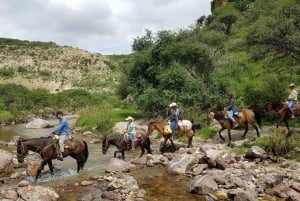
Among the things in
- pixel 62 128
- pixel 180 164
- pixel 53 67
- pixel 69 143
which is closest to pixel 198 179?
pixel 180 164

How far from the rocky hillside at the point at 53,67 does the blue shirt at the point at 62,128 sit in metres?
80.1

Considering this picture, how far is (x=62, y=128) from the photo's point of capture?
56.1ft

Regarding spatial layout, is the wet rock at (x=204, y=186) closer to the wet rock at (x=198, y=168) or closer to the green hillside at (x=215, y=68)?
the wet rock at (x=198, y=168)

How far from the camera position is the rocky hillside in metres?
105

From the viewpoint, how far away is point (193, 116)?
2917 cm

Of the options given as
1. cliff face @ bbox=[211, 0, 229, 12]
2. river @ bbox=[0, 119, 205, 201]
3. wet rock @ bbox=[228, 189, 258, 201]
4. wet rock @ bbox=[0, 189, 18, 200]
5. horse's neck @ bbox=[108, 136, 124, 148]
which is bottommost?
river @ bbox=[0, 119, 205, 201]

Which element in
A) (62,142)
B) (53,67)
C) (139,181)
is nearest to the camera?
(139,181)

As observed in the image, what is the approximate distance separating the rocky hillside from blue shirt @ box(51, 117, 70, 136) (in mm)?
80065

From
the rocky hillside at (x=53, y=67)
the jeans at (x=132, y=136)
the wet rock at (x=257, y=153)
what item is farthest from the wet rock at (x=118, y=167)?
the rocky hillside at (x=53, y=67)

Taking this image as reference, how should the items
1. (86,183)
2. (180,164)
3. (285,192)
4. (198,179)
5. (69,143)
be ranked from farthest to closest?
(180,164)
(69,143)
(86,183)
(198,179)
(285,192)

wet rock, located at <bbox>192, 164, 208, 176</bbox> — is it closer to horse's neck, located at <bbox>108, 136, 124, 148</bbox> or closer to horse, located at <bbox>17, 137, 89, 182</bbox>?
horse's neck, located at <bbox>108, 136, 124, 148</bbox>

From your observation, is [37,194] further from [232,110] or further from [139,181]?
[232,110]

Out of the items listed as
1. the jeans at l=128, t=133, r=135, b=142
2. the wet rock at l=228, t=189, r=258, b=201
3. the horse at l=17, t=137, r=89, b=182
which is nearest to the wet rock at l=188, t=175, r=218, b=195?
the wet rock at l=228, t=189, r=258, b=201

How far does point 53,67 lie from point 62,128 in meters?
106
